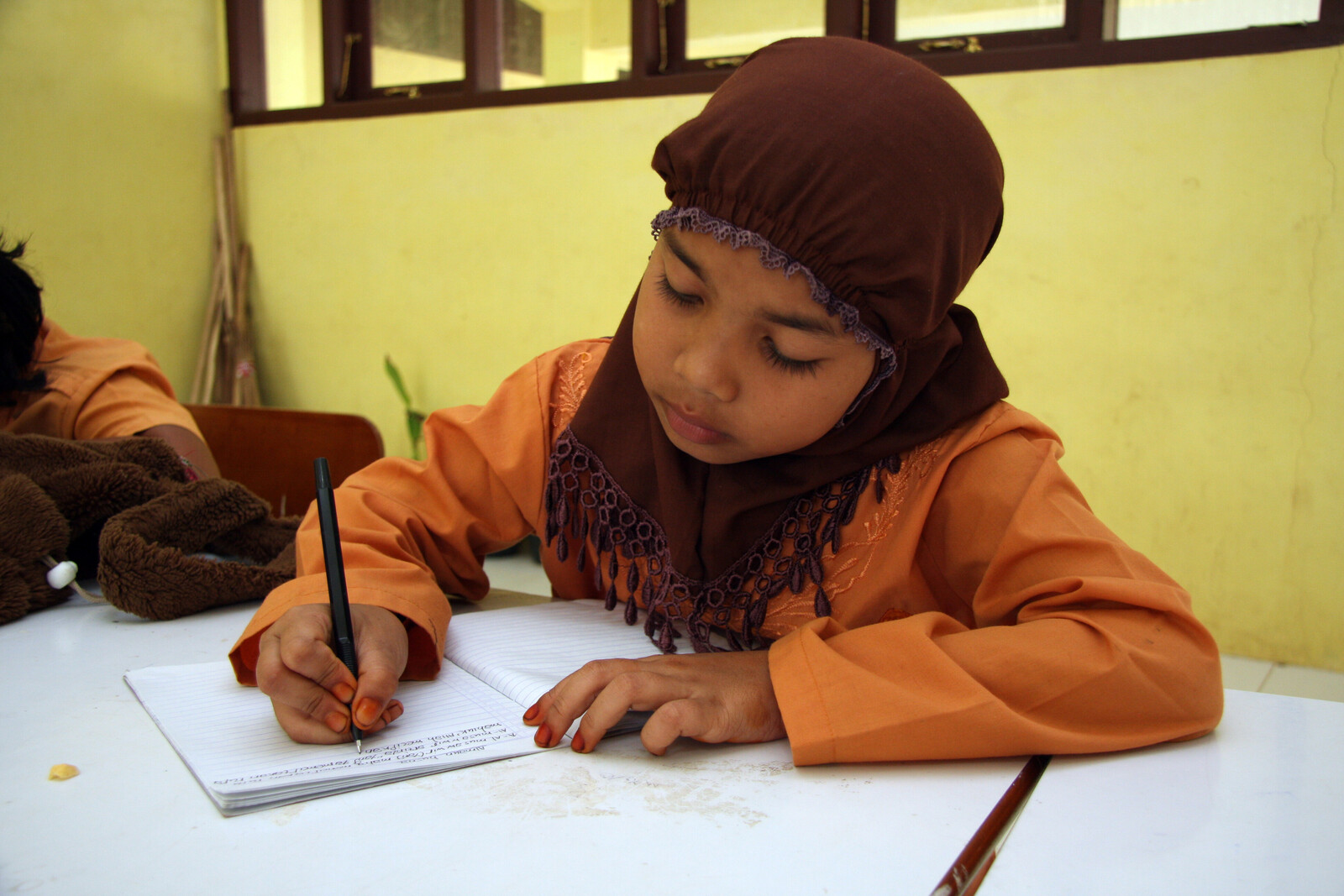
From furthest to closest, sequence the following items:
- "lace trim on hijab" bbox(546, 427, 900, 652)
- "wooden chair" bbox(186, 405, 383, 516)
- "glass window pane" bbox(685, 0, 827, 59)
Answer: "glass window pane" bbox(685, 0, 827, 59)
"wooden chair" bbox(186, 405, 383, 516)
"lace trim on hijab" bbox(546, 427, 900, 652)

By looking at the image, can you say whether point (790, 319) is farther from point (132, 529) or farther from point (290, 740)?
point (132, 529)

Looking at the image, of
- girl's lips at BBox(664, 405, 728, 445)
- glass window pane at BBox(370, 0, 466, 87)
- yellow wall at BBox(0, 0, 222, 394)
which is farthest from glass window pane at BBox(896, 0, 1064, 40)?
yellow wall at BBox(0, 0, 222, 394)

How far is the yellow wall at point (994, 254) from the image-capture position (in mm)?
2551

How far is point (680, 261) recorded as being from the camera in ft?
2.82

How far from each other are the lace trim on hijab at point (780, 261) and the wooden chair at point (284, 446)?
97 centimetres

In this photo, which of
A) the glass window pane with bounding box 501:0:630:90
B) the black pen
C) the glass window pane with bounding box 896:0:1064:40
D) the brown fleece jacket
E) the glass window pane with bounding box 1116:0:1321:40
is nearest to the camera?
the black pen

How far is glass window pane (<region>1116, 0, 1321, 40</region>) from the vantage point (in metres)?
2.52

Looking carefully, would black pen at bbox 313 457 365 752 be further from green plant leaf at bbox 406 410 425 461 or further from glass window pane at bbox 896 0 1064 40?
green plant leaf at bbox 406 410 425 461

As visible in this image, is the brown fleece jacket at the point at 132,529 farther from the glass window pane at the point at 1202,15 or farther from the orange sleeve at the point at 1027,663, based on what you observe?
the glass window pane at the point at 1202,15

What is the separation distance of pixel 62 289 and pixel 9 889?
12.5ft

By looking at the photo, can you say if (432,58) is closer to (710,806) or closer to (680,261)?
(680,261)

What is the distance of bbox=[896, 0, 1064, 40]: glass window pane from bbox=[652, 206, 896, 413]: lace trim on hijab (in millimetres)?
2472

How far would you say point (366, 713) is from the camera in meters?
0.74

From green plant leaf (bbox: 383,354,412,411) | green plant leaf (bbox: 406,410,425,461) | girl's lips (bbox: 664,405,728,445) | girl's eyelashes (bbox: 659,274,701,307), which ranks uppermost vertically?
girl's eyelashes (bbox: 659,274,701,307)
